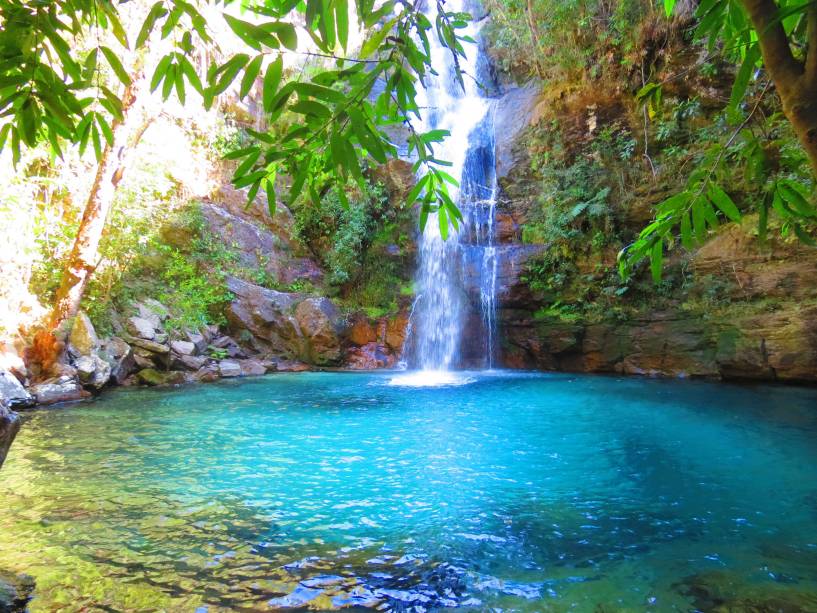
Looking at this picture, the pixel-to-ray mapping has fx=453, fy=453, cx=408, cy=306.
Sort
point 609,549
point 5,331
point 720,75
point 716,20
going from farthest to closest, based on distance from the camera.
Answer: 1. point 720,75
2. point 5,331
3. point 609,549
4. point 716,20

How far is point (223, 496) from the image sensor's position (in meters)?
3.35

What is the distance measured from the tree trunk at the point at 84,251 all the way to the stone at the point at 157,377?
157 centimetres

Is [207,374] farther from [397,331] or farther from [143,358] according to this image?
[397,331]

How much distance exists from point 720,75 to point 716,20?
12.0 m

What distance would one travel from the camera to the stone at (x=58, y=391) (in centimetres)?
652

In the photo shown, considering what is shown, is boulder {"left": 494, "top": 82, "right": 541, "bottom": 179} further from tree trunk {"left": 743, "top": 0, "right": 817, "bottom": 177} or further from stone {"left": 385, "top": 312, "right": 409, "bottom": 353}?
tree trunk {"left": 743, "top": 0, "right": 817, "bottom": 177}

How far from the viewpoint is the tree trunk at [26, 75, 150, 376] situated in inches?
283

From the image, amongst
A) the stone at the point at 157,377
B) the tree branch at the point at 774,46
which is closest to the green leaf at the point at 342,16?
the tree branch at the point at 774,46

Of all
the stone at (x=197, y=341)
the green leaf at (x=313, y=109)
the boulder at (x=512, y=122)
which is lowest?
the stone at (x=197, y=341)

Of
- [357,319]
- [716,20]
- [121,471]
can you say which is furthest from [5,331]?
[716,20]

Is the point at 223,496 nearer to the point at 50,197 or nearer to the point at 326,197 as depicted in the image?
the point at 50,197

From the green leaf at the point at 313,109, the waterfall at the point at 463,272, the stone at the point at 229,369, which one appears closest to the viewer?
the green leaf at the point at 313,109

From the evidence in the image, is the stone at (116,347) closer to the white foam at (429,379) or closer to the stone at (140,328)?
the stone at (140,328)

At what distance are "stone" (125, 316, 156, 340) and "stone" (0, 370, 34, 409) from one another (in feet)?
9.94
